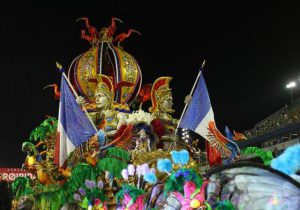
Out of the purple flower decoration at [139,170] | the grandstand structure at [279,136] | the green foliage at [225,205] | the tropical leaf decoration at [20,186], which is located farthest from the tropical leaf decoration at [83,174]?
the green foliage at [225,205]

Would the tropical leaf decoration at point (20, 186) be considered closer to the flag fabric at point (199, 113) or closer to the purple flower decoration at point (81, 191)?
the purple flower decoration at point (81, 191)

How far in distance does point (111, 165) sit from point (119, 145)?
1646mm

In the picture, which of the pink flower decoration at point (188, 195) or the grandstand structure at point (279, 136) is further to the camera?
the grandstand structure at point (279, 136)

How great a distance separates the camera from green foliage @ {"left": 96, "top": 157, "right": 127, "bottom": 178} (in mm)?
10383

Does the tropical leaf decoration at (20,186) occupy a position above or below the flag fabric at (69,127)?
below

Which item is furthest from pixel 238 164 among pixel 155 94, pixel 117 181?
pixel 155 94

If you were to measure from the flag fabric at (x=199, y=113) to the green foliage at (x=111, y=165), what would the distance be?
3.01 metres

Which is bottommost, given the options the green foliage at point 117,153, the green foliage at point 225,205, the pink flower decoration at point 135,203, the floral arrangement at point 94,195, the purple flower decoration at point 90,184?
the green foliage at point 225,205

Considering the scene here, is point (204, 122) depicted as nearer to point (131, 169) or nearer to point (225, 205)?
point (131, 169)

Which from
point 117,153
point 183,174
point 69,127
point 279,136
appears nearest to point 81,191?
point 117,153

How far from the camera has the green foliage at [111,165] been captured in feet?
34.1

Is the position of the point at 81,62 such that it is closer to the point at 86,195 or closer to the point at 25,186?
the point at 25,186

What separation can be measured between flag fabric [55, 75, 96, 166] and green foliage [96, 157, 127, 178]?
1.67 meters

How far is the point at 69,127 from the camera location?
12.5 m
